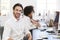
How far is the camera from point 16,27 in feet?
3.10

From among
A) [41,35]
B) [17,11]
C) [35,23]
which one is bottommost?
[41,35]

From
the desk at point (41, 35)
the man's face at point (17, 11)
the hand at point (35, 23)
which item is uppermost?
the man's face at point (17, 11)

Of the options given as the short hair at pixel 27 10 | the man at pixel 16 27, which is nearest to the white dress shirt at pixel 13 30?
the man at pixel 16 27

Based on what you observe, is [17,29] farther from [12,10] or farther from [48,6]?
[48,6]

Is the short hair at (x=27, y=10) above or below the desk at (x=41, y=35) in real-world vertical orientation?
above

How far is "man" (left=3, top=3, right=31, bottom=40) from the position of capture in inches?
37.0

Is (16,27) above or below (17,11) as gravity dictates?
below

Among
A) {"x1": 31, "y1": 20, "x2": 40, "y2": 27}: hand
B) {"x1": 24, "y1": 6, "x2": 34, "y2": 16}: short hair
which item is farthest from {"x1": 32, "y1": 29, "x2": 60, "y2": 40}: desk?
{"x1": 24, "y1": 6, "x2": 34, "y2": 16}: short hair

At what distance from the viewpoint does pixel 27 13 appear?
3.13 ft

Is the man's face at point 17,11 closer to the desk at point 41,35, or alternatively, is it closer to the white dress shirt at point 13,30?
the white dress shirt at point 13,30

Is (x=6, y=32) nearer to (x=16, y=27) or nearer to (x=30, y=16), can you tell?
(x=16, y=27)

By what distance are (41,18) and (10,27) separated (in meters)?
0.29

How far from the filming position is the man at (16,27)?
0.94 meters

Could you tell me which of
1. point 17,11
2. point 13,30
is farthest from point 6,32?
point 17,11
